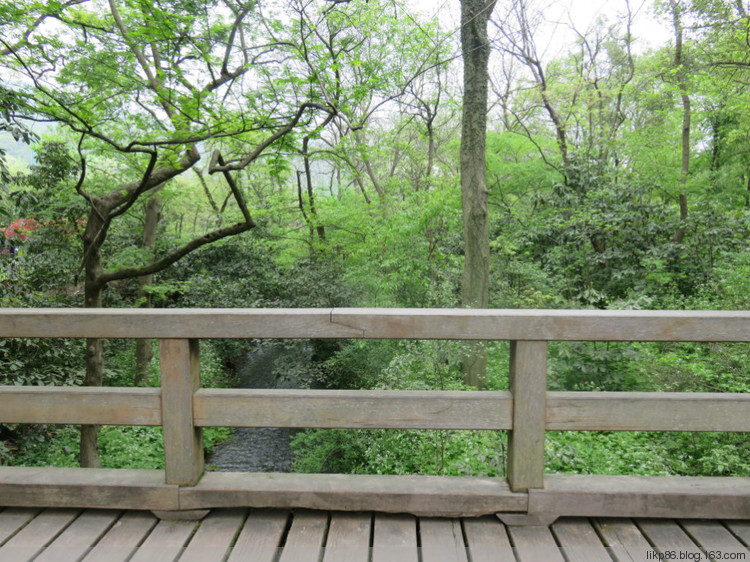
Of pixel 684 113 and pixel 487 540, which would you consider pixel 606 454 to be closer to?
pixel 487 540

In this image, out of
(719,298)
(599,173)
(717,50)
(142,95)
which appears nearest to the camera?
(142,95)

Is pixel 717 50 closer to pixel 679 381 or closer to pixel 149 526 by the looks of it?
pixel 679 381

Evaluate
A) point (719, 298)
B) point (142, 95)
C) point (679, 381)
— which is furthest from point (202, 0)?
point (719, 298)

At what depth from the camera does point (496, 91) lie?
600 inches

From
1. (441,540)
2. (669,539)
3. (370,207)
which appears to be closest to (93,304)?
(441,540)

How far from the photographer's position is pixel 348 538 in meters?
1.62

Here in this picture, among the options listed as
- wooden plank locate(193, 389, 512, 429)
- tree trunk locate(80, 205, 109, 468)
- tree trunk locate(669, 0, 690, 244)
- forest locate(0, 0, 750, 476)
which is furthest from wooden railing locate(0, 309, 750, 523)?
tree trunk locate(669, 0, 690, 244)

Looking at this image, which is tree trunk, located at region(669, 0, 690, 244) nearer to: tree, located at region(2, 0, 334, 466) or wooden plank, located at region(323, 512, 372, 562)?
tree, located at region(2, 0, 334, 466)

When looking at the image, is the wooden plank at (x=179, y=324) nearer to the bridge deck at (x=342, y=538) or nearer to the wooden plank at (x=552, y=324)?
the wooden plank at (x=552, y=324)

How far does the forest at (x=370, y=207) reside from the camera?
461cm

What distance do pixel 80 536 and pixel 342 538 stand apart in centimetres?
96

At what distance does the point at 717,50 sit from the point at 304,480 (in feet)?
36.0

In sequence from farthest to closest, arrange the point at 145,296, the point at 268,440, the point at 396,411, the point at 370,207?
1. the point at 370,207
2. the point at 145,296
3. the point at 268,440
4. the point at 396,411

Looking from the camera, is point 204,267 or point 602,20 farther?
point 602,20
